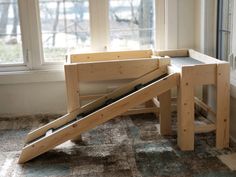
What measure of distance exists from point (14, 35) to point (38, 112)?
0.90 m

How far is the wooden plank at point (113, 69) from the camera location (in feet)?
9.89

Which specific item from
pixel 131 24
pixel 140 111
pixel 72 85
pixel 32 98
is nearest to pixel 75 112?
pixel 72 85

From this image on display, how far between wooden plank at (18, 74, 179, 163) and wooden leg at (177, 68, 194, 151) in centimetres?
8

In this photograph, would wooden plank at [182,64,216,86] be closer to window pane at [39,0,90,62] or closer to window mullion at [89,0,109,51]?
window mullion at [89,0,109,51]

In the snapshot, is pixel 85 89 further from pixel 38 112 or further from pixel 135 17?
pixel 135 17

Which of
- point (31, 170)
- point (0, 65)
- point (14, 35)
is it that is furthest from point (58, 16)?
point (31, 170)

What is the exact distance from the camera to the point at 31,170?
2.68m

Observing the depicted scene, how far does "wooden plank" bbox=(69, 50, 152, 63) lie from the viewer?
355cm

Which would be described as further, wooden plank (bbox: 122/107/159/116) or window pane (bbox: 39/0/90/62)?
window pane (bbox: 39/0/90/62)

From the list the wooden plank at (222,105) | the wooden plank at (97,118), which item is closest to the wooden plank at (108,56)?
the wooden plank at (97,118)

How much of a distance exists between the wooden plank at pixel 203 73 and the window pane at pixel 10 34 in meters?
2.07

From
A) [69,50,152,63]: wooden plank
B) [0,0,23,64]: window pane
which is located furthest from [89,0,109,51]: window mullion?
[0,0,23,64]: window pane

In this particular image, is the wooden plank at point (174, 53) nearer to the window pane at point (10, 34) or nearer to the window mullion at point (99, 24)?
the window mullion at point (99, 24)

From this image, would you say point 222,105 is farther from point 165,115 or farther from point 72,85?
point 72,85
